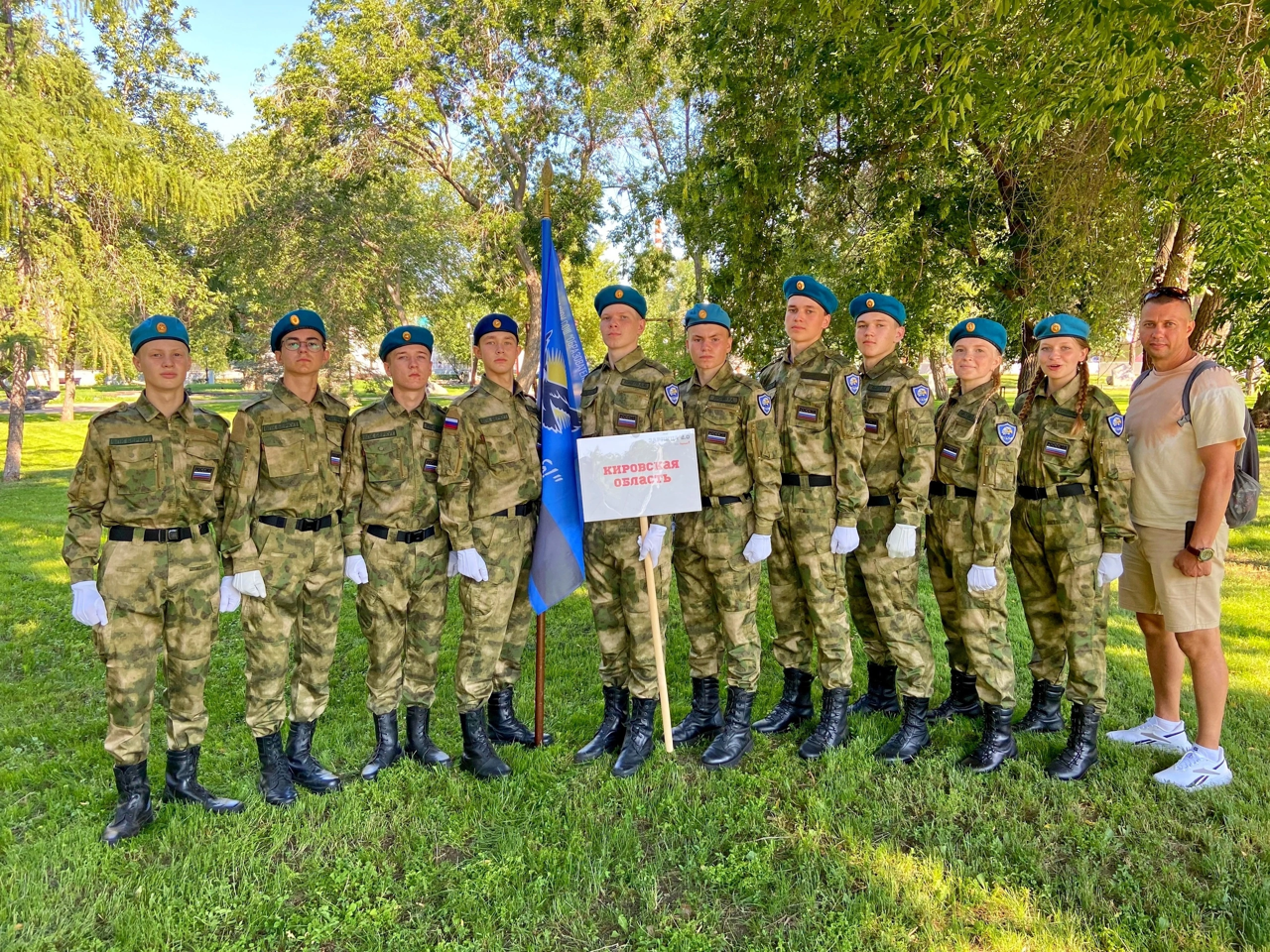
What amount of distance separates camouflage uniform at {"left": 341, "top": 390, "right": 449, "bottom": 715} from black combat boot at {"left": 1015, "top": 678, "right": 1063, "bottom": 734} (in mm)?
3903

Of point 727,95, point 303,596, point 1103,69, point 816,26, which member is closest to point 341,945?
point 303,596

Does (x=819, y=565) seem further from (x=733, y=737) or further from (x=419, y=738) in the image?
(x=419, y=738)

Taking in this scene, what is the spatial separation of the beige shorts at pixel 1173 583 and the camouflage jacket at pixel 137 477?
5.36 metres

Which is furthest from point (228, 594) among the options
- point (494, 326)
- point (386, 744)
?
point (494, 326)

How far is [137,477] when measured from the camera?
145 inches

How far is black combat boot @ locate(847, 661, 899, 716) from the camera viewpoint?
516 cm

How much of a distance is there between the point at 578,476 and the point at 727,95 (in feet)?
17.3

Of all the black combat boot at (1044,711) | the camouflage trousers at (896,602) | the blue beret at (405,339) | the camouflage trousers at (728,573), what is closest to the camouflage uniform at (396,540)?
the blue beret at (405,339)

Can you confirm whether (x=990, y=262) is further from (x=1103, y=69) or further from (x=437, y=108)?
(x=437, y=108)

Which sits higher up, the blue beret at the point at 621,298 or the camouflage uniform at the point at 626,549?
the blue beret at the point at 621,298

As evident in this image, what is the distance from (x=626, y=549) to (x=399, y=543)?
4.49 ft

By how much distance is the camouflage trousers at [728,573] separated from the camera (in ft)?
15.0

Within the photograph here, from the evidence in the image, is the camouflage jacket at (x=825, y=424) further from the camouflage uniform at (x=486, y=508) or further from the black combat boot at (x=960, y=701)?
the camouflage uniform at (x=486, y=508)

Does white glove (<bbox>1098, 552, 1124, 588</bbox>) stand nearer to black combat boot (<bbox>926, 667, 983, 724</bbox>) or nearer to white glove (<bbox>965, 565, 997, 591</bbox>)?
white glove (<bbox>965, 565, 997, 591</bbox>)
